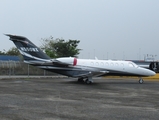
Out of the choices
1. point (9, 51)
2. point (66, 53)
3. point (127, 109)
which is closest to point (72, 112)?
point (127, 109)

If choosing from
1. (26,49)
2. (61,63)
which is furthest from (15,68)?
(61,63)

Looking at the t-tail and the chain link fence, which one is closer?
the t-tail

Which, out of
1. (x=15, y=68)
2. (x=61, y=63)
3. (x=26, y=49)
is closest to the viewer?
(x=61, y=63)

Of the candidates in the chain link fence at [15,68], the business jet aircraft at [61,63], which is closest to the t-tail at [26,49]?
the business jet aircraft at [61,63]

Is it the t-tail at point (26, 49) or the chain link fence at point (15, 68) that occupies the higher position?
the t-tail at point (26, 49)

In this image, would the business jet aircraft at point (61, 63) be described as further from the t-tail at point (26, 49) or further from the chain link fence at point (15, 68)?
the chain link fence at point (15, 68)

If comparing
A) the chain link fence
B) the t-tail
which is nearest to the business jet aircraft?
the t-tail

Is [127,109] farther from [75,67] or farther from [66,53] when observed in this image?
[66,53]

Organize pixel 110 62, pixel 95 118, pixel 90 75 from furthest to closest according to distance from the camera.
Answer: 1. pixel 110 62
2. pixel 90 75
3. pixel 95 118

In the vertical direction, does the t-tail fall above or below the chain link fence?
above

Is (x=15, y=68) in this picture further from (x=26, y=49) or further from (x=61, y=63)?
(x=61, y=63)

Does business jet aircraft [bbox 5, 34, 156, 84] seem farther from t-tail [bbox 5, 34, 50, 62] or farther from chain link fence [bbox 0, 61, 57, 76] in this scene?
chain link fence [bbox 0, 61, 57, 76]

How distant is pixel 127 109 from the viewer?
10.6m

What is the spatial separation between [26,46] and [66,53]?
36.4 meters
